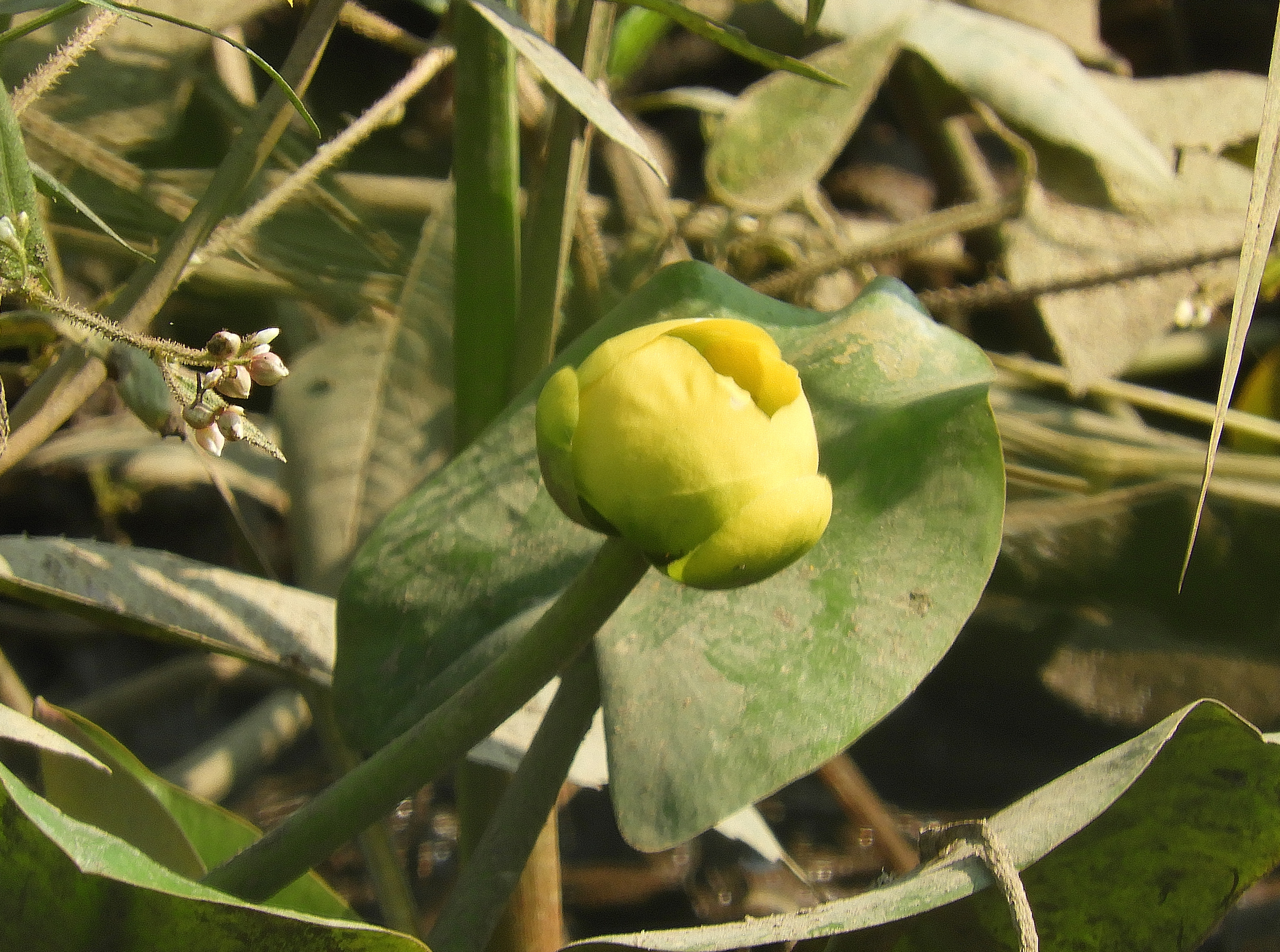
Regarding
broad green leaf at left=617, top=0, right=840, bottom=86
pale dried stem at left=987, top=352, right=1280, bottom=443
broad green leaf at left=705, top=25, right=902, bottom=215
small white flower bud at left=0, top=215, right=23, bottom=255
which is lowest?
pale dried stem at left=987, top=352, right=1280, bottom=443

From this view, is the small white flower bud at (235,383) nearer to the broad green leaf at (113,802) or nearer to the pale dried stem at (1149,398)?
the broad green leaf at (113,802)

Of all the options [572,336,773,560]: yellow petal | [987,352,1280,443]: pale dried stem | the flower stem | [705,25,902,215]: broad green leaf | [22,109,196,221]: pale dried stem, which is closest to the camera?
[572,336,773,560]: yellow petal

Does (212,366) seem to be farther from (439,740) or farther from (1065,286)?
(1065,286)

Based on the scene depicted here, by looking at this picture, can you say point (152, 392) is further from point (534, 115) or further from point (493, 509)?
Answer: point (534, 115)

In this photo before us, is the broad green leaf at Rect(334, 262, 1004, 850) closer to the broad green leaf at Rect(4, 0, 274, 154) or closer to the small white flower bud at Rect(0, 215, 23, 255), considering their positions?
the small white flower bud at Rect(0, 215, 23, 255)

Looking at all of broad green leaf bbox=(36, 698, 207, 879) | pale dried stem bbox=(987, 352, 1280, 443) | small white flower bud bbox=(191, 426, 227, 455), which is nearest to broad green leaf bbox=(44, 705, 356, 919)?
broad green leaf bbox=(36, 698, 207, 879)

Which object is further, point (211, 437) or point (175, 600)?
point (175, 600)

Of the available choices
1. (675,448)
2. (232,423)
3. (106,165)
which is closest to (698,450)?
(675,448)
